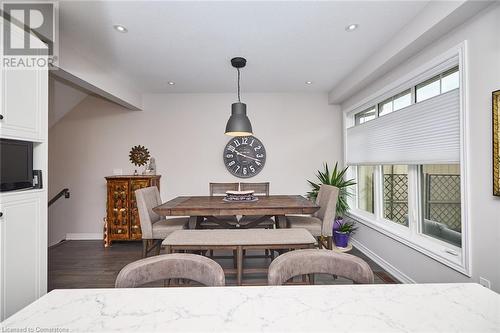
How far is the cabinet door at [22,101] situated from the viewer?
4.99 feet

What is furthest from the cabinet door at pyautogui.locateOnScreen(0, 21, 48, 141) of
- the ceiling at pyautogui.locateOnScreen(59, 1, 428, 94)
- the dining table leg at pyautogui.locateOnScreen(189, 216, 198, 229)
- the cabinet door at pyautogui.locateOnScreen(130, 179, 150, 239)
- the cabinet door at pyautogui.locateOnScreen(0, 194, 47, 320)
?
the cabinet door at pyautogui.locateOnScreen(130, 179, 150, 239)

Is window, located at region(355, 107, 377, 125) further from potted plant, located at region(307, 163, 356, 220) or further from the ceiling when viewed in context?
potted plant, located at region(307, 163, 356, 220)

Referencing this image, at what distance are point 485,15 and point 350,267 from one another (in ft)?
6.60

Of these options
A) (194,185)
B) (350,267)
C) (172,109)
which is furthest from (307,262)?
(172,109)

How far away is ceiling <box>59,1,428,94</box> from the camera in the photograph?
1942 mm

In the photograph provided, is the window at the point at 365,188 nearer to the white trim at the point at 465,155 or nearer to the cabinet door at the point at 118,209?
the white trim at the point at 465,155

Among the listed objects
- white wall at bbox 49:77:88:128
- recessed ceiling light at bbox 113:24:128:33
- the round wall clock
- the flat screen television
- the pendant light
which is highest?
recessed ceiling light at bbox 113:24:128:33

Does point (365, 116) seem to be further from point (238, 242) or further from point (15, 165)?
point (15, 165)

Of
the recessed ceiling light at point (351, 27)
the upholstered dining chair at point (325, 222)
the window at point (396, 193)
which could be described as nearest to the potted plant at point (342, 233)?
the window at point (396, 193)

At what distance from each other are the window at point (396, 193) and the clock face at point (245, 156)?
6.37ft

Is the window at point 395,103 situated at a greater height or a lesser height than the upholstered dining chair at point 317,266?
greater

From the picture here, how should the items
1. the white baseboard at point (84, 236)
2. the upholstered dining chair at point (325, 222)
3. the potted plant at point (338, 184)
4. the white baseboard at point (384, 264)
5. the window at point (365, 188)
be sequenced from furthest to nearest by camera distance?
the white baseboard at point (84, 236) → the potted plant at point (338, 184) → the window at point (365, 188) → the upholstered dining chair at point (325, 222) → the white baseboard at point (384, 264)

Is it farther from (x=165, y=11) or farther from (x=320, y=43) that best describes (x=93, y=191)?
(x=320, y=43)

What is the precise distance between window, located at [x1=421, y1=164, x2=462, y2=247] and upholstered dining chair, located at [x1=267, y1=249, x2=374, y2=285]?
1575 mm
